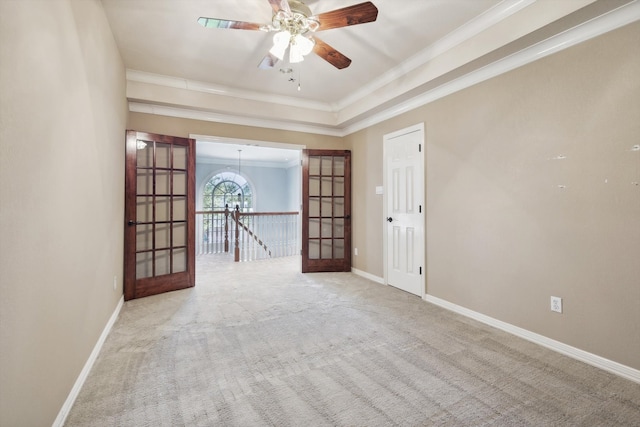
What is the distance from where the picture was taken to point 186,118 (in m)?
4.21

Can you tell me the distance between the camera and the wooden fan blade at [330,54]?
8.07 ft

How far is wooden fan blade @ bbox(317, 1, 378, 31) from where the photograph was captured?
77.2 inches

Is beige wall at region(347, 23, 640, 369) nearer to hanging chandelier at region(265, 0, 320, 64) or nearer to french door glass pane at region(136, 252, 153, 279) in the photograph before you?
hanging chandelier at region(265, 0, 320, 64)

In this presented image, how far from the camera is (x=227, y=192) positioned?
10.1 metres

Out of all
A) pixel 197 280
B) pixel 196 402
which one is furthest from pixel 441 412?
pixel 197 280

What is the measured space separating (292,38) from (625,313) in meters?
3.12

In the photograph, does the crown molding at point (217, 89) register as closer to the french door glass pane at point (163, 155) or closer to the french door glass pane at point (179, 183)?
the french door glass pane at point (163, 155)

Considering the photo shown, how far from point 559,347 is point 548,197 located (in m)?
1.20

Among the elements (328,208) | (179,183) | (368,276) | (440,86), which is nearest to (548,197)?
(440,86)

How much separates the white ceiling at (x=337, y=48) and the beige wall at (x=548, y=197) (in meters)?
0.28

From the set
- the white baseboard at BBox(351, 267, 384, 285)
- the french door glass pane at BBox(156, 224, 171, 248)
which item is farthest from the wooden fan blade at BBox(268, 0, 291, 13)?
the white baseboard at BBox(351, 267, 384, 285)

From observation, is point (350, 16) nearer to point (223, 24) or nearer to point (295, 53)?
point (295, 53)

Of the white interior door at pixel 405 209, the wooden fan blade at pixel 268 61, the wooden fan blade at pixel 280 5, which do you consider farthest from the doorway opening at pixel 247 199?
the wooden fan blade at pixel 280 5

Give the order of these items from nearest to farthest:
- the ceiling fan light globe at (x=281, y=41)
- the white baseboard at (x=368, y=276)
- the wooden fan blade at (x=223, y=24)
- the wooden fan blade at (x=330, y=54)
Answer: the wooden fan blade at (x=223, y=24) → the ceiling fan light globe at (x=281, y=41) → the wooden fan blade at (x=330, y=54) → the white baseboard at (x=368, y=276)
